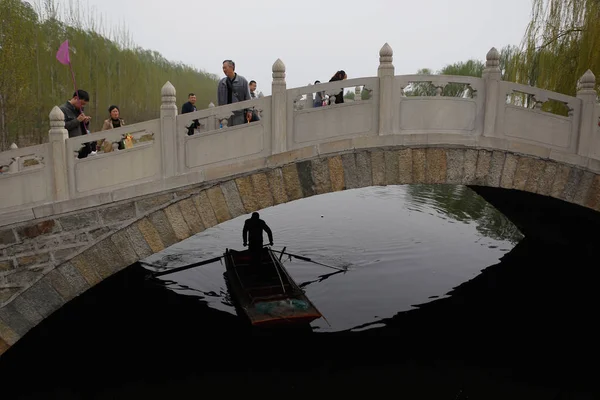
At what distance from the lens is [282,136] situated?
6.98 meters

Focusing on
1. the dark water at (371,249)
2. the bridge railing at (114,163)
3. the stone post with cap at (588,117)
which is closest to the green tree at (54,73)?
the dark water at (371,249)

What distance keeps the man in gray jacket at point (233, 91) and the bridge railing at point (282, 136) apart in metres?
0.38

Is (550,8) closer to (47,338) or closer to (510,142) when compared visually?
(510,142)

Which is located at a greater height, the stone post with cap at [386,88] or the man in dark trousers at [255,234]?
the stone post with cap at [386,88]

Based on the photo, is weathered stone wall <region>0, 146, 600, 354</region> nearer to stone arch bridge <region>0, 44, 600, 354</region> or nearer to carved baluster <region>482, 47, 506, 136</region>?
stone arch bridge <region>0, 44, 600, 354</region>

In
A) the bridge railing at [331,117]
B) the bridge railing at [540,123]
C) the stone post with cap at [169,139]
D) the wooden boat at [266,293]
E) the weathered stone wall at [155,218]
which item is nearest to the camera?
the weathered stone wall at [155,218]

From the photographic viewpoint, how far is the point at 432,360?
9.25 metres

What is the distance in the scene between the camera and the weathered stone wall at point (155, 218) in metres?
6.47

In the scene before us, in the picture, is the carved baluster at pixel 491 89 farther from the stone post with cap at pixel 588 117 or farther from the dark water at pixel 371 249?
the dark water at pixel 371 249

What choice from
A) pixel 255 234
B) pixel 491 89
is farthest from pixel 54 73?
pixel 491 89

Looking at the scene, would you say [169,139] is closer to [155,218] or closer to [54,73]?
[155,218]

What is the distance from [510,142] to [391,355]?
4.40 metres

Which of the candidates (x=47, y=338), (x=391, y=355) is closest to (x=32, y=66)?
(x=47, y=338)

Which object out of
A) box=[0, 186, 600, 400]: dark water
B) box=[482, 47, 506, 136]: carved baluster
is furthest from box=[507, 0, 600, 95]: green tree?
box=[482, 47, 506, 136]: carved baluster
